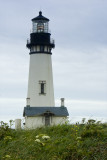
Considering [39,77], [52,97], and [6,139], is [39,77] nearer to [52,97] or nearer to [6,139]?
[52,97]

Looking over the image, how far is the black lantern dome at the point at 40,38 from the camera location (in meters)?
41.0

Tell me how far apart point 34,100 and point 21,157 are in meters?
30.8

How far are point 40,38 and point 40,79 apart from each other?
444cm

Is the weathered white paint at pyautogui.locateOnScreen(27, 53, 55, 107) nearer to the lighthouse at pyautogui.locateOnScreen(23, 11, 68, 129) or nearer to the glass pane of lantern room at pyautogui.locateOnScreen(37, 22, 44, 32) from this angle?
the lighthouse at pyautogui.locateOnScreen(23, 11, 68, 129)

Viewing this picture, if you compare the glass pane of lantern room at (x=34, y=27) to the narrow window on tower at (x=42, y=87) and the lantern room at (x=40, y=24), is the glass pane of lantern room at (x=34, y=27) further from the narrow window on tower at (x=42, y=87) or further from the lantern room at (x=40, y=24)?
the narrow window on tower at (x=42, y=87)

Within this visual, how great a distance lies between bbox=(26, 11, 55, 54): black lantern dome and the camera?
134 ft

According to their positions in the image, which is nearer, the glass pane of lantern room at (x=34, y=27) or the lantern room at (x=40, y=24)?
the lantern room at (x=40, y=24)

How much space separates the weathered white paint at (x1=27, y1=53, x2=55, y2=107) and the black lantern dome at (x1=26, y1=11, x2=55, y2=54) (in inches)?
41.8

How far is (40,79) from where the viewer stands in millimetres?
39531

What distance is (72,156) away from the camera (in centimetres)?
861

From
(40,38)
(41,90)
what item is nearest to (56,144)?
(41,90)

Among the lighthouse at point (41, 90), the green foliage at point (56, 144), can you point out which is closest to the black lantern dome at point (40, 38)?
the lighthouse at point (41, 90)

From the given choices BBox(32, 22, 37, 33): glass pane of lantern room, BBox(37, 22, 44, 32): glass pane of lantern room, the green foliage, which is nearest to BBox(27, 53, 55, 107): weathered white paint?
BBox(37, 22, 44, 32): glass pane of lantern room

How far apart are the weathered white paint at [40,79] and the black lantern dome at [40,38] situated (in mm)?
1063
